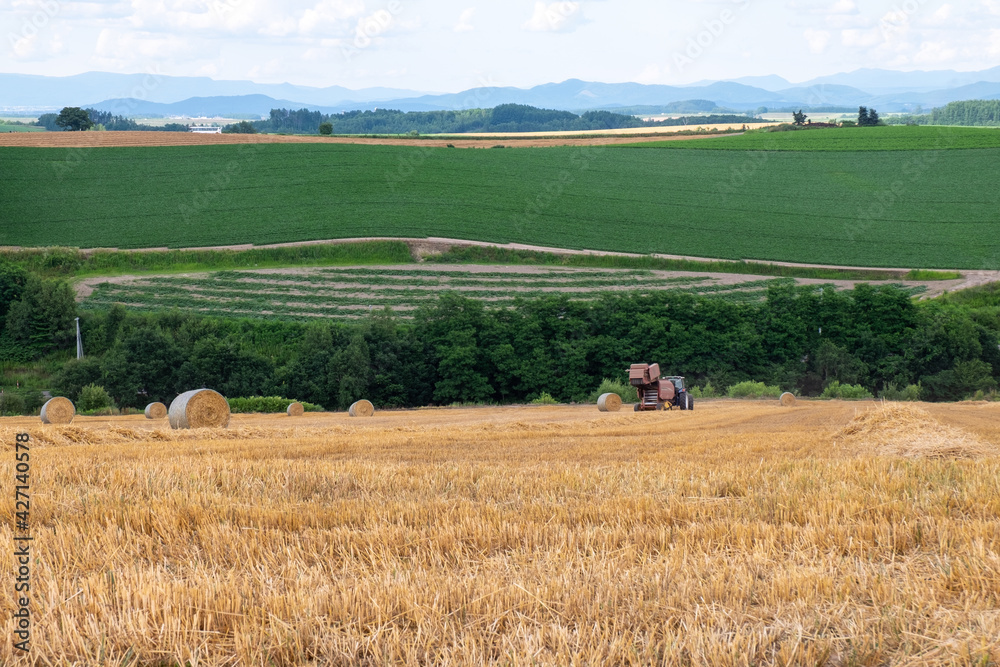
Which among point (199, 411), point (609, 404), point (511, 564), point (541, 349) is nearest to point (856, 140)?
point (541, 349)

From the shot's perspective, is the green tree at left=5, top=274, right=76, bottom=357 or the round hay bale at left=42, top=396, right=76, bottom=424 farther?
the green tree at left=5, top=274, right=76, bottom=357

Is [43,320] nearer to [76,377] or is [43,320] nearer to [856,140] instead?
[76,377]

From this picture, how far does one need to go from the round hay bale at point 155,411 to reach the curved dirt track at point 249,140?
74.8m

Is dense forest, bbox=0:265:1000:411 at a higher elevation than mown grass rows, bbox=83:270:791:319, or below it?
below

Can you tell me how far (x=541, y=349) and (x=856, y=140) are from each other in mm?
84504

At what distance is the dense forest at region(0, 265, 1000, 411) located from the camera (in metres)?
42.3

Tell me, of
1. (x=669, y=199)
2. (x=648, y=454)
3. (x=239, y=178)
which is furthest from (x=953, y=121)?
(x=648, y=454)

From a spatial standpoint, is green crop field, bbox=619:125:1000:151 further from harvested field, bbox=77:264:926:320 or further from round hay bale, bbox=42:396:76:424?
round hay bale, bbox=42:396:76:424

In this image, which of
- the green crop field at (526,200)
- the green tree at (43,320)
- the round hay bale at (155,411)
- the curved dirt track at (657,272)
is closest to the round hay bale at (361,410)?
the round hay bale at (155,411)

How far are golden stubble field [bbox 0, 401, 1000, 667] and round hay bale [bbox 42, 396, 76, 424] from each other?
18.7 meters

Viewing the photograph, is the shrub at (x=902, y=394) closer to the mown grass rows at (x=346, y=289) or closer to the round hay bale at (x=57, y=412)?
the mown grass rows at (x=346, y=289)

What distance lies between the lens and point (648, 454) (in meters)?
11.8

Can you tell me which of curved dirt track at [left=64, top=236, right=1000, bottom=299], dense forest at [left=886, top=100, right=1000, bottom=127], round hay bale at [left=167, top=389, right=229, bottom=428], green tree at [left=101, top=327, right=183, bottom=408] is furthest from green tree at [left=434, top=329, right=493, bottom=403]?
dense forest at [left=886, top=100, right=1000, bottom=127]

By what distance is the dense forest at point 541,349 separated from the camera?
4234cm
